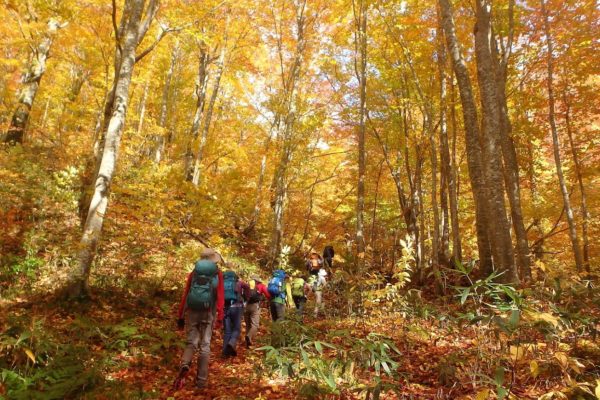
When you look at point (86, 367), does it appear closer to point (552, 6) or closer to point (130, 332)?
point (130, 332)

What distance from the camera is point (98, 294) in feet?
23.0

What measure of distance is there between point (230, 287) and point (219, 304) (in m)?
0.97

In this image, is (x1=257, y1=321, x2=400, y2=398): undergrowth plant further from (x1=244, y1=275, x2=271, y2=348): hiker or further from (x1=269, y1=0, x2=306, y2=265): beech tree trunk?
(x1=269, y1=0, x2=306, y2=265): beech tree trunk

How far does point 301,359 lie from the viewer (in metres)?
4.83

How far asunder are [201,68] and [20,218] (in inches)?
333

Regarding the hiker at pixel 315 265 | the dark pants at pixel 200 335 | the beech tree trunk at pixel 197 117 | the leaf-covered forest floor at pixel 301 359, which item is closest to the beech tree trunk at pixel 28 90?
the beech tree trunk at pixel 197 117

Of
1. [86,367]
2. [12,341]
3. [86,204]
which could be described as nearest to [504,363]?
[86,367]

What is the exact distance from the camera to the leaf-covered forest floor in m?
3.65

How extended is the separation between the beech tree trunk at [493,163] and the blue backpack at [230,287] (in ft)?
16.2

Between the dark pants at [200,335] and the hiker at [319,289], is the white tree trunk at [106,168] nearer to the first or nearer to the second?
the dark pants at [200,335]

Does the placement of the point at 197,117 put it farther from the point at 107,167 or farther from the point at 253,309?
the point at 253,309

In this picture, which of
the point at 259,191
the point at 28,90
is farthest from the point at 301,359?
the point at 28,90

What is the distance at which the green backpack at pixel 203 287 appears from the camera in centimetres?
492

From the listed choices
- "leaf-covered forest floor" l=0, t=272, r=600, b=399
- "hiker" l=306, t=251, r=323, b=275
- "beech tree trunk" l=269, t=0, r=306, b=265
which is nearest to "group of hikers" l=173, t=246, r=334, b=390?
"leaf-covered forest floor" l=0, t=272, r=600, b=399
